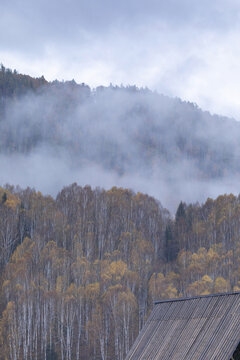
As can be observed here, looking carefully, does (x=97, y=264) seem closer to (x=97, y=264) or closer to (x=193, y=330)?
(x=97, y=264)

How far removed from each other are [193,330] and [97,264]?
190 feet

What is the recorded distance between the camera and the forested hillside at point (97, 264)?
219 ft

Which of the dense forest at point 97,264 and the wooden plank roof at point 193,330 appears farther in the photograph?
the dense forest at point 97,264

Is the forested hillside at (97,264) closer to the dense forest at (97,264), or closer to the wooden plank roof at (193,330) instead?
the dense forest at (97,264)

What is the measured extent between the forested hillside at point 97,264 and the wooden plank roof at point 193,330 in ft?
116

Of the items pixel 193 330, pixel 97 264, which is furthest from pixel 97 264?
pixel 193 330

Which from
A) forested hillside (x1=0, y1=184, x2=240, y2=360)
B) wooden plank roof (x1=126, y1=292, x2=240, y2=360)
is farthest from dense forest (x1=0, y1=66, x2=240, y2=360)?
wooden plank roof (x1=126, y1=292, x2=240, y2=360)

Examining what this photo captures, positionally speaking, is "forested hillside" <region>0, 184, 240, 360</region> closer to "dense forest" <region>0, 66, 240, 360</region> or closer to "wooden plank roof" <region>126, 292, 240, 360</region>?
"dense forest" <region>0, 66, 240, 360</region>

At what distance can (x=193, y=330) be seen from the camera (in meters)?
25.7

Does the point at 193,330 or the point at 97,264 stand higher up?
the point at 193,330

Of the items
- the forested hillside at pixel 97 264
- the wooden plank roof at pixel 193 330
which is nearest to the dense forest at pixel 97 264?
the forested hillside at pixel 97 264

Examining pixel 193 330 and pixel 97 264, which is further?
pixel 97 264

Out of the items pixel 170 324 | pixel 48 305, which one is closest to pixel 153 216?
pixel 48 305

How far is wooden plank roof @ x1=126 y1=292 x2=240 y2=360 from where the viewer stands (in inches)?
942
